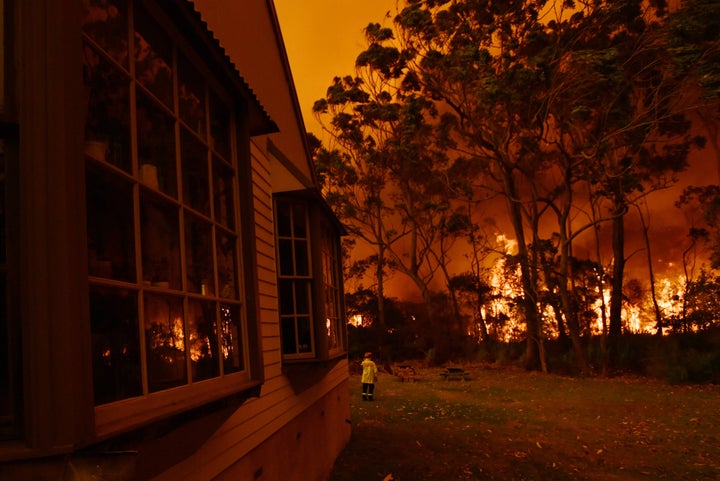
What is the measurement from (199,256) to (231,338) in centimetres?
73

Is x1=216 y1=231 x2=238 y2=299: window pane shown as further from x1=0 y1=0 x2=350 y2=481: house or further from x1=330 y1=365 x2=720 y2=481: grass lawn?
x1=330 y1=365 x2=720 y2=481: grass lawn

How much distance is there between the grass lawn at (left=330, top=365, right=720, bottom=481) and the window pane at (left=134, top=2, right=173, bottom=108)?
686 cm

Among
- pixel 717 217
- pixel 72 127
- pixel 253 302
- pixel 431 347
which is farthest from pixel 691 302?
pixel 72 127

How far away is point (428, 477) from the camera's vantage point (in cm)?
911

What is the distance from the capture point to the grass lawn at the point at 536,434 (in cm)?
952

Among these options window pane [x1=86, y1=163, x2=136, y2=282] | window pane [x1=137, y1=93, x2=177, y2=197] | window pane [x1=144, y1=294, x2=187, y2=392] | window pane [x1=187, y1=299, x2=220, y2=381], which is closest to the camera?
window pane [x1=86, y1=163, x2=136, y2=282]

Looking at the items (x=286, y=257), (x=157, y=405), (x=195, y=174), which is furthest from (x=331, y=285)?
(x=157, y=405)

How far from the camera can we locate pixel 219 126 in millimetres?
4383

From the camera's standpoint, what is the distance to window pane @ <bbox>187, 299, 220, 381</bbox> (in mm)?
3517

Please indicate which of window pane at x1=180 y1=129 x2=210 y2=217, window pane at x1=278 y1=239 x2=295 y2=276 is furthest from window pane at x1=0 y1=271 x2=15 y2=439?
window pane at x1=278 y1=239 x2=295 y2=276

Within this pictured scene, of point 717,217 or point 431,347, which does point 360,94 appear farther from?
point 717,217

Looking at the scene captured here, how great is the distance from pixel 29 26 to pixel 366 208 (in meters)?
36.7

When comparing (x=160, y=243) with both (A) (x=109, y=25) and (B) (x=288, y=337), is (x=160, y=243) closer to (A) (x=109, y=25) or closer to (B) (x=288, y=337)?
(A) (x=109, y=25)

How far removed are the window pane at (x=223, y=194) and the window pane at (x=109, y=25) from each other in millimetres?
1256
